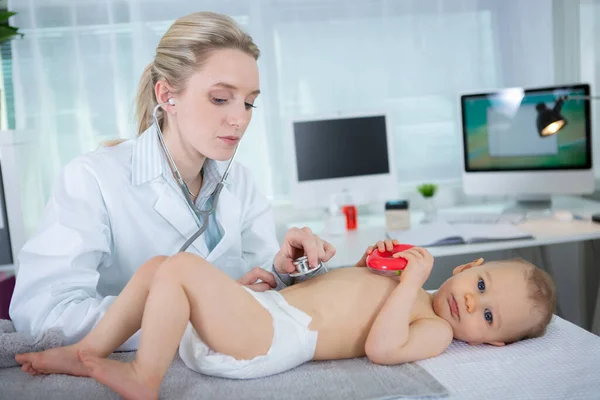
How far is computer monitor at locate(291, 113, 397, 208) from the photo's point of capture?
9.34 feet

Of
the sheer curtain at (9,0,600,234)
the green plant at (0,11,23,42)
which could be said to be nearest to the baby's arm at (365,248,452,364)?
the sheer curtain at (9,0,600,234)

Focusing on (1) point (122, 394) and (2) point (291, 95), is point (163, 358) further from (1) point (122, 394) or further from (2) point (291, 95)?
(2) point (291, 95)

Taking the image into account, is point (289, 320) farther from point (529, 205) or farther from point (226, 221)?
point (529, 205)

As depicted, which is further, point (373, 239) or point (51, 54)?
point (51, 54)

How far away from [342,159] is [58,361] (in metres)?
1.83

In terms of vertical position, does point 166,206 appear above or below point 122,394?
above

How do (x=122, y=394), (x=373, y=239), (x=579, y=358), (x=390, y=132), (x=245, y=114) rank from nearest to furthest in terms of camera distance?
(x=122, y=394) < (x=579, y=358) < (x=245, y=114) < (x=373, y=239) < (x=390, y=132)

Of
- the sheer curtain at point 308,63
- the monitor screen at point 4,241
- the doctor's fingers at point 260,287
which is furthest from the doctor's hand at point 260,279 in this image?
the sheer curtain at point 308,63

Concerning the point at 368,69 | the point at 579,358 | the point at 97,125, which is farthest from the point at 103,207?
the point at 368,69

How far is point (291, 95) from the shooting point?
3.36m

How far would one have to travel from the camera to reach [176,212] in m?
1.59

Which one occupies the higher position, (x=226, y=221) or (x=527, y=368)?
(x=226, y=221)

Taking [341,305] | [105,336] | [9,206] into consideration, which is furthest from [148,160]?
[9,206]

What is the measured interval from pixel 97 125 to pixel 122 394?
2.42 metres
